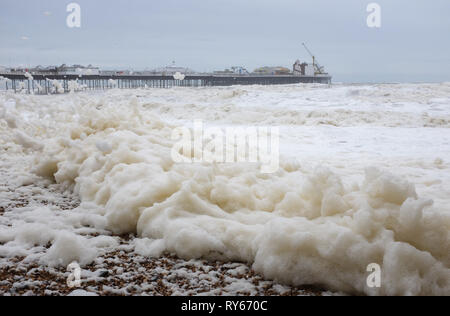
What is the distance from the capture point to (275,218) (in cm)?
322

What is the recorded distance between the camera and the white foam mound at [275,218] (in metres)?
2.73

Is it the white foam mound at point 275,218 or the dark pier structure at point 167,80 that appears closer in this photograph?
the white foam mound at point 275,218

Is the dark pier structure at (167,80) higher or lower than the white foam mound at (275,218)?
higher

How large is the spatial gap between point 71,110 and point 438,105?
12.4 metres

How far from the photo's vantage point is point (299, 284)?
2.74m

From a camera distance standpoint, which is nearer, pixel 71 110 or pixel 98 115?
pixel 98 115

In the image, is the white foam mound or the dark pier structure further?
the dark pier structure

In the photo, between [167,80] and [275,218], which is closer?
[275,218]

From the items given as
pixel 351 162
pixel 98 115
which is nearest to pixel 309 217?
pixel 351 162

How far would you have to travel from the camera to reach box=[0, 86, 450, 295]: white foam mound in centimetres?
273

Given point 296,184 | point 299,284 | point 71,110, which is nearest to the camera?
point 299,284

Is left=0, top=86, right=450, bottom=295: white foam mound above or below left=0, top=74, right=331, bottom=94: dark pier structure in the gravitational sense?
below
